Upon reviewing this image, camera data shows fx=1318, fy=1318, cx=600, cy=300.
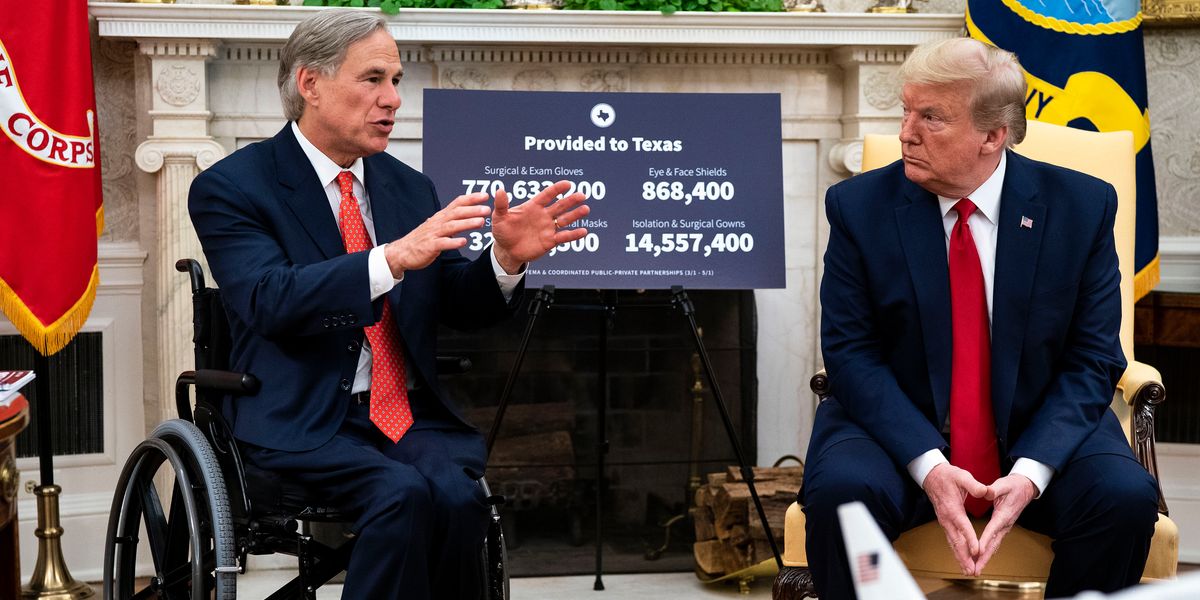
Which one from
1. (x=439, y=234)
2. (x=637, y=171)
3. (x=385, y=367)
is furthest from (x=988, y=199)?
(x=637, y=171)

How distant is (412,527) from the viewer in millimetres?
2062

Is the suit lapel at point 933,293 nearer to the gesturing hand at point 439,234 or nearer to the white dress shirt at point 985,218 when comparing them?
the white dress shirt at point 985,218

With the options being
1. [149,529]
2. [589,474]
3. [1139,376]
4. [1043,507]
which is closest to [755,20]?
[589,474]

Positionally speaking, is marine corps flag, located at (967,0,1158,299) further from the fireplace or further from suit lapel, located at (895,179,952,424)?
suit lapel, located at (895,179,952,424)

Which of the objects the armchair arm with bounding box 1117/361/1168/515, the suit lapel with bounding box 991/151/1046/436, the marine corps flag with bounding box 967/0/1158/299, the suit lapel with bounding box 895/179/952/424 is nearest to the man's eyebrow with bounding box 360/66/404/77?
the suit lapel with bounding box 895/179/952/424

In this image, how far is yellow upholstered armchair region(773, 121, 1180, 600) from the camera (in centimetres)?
222

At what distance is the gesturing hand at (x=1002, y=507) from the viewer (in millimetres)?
2035

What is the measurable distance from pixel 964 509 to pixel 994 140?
66 centimetres

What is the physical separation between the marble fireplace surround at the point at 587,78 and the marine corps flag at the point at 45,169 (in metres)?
0.31

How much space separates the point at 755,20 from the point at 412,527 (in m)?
2.21

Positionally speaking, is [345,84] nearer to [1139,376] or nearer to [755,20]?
[1139,376]

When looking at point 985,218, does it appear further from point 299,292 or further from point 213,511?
point 213,511

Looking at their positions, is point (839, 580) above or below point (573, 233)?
below

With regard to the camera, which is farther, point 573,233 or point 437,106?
point 437,106
